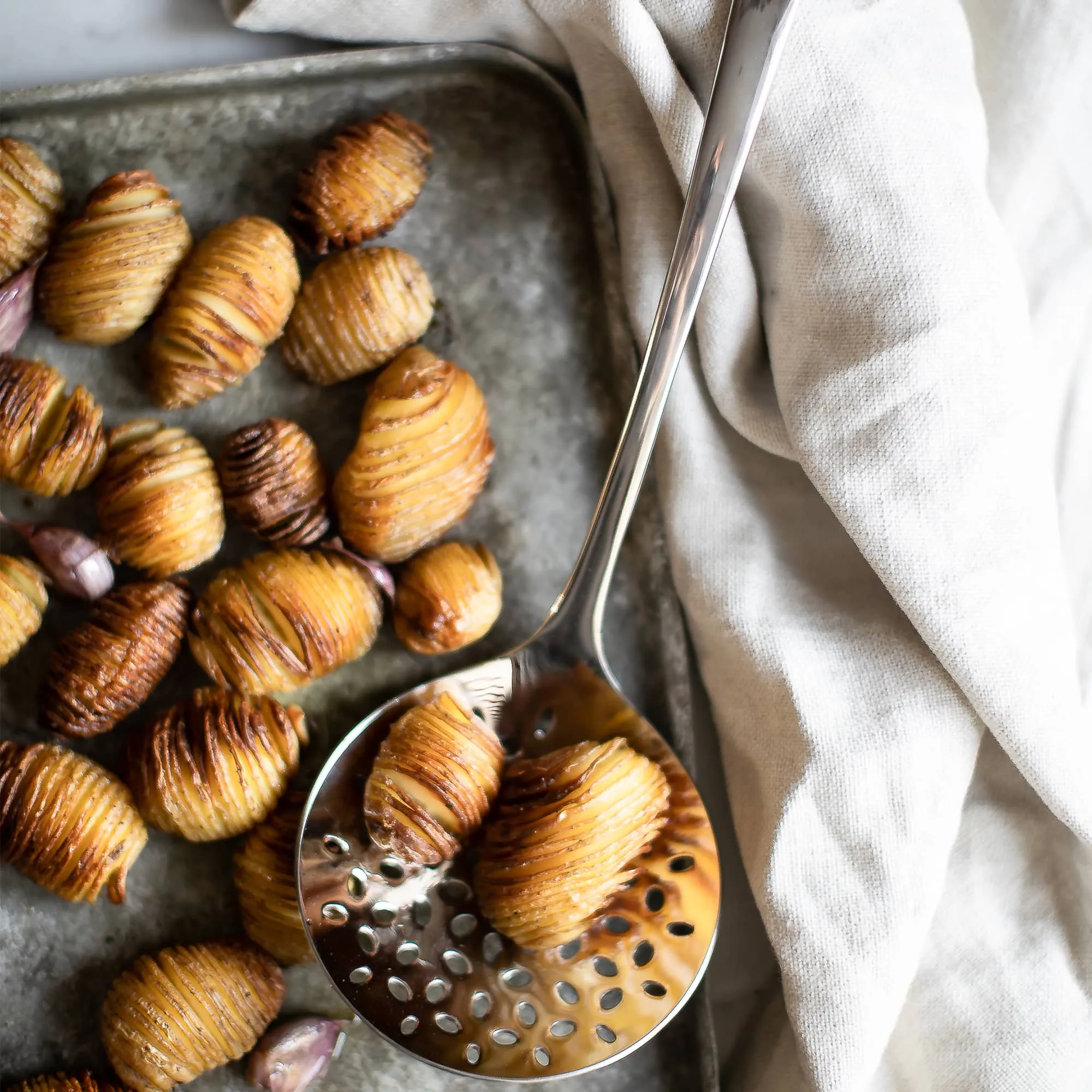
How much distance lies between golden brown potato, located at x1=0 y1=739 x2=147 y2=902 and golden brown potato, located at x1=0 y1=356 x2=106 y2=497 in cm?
18

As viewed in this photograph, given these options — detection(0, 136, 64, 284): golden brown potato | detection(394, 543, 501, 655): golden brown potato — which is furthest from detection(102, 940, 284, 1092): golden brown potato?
detection(0, 136, 64, 284): golden brown potato

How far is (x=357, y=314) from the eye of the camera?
0.73 metres

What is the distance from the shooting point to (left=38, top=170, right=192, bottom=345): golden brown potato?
0.72m

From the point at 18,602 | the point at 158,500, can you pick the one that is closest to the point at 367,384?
the point at 158,500

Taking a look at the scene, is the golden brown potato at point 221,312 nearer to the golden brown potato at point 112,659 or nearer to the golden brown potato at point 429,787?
the golden brown potato at point 112,659

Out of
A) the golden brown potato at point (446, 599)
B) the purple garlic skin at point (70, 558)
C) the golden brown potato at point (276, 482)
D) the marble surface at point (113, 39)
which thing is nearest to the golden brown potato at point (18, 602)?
the purple garlic skin at point (70, 558)

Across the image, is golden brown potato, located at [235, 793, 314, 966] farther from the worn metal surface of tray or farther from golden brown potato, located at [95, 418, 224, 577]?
golden brown potato, located at [95, 418, 224, 577]

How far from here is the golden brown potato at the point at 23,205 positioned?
28.1 inches

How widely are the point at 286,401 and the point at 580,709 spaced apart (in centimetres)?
30

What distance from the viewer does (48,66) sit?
779mm

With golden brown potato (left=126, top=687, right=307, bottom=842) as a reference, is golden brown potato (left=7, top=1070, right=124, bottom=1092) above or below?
below

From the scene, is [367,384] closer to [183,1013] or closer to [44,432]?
[44,432]

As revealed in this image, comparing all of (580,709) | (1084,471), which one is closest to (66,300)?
(580,709)

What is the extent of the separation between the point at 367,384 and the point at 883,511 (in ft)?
1.21
